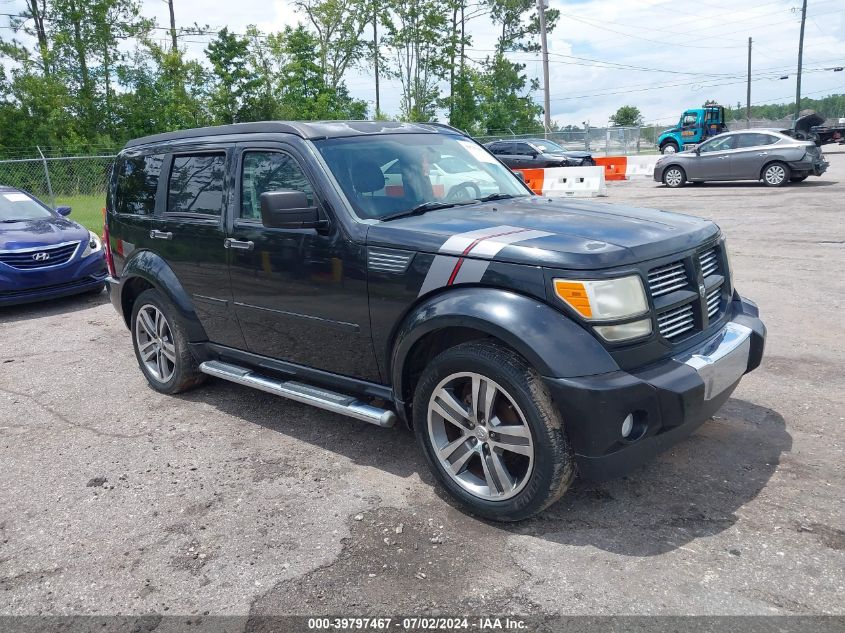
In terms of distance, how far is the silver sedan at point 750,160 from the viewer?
1747 cm

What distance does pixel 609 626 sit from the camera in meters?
2.70

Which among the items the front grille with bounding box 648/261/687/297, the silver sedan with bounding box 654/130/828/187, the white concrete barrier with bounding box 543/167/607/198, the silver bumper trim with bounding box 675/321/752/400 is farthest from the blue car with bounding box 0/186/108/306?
the silver sedan with bounding box 654/130/828/187

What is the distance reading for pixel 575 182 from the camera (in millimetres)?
19531

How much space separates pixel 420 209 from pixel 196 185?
1.81 meters

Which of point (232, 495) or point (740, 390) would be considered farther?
point (740, 390)

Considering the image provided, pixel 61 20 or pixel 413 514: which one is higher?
pixel 61 20

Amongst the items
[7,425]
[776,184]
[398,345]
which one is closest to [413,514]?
[398,345]

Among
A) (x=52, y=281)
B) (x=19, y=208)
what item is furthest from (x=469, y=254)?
(x=19, y=208)

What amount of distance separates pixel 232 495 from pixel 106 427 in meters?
1.60

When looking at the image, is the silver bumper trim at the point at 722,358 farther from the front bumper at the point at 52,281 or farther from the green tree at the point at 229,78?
the green tree at the point at 229,78

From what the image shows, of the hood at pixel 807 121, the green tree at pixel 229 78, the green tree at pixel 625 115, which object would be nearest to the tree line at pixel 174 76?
the green tree at pixel 229 78

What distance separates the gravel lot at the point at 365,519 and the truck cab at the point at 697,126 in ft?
98.6

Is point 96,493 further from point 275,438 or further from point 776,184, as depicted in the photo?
point 776,184

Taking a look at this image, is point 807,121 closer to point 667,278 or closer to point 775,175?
point 775,175
